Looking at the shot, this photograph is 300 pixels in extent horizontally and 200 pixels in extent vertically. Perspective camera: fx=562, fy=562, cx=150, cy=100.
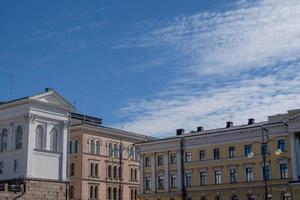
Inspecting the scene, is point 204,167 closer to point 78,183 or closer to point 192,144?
point 192,144

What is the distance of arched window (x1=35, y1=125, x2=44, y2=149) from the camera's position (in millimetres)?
64125

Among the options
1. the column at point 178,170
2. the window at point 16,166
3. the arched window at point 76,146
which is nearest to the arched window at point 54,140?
the window at point 16,166

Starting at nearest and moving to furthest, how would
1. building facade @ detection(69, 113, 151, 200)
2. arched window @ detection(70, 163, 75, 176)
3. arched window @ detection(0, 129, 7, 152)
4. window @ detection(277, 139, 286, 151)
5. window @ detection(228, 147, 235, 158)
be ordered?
arched window @ detection(0, 129, 7, 152) < window @ detection(277, 139, 286, 151) < window @ detection(228, 147, 235, 158) < building facade @ detection(69, 113, 151, 200) < arched window @ detection(70, 163, 75, 176)

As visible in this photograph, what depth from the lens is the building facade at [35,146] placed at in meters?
62.1

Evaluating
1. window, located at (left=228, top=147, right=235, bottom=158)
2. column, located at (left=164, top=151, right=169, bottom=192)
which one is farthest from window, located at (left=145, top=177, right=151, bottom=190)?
window, located at (left=228, top=147, right=235, bottom=158)

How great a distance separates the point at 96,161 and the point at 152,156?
1015 cm

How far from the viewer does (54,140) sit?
2621 inches

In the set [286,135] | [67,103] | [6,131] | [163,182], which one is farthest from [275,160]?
[6,131]

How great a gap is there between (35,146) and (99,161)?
1107 inches

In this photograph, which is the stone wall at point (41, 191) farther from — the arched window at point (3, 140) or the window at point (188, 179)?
the window at point (188, 179)

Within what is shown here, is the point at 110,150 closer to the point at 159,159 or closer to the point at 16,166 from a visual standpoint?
the point at 159,159

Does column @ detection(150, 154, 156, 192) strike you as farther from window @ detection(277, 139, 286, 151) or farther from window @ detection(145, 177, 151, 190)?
window @ detection(277, 139, 286, 151)

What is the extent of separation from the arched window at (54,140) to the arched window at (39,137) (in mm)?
1540

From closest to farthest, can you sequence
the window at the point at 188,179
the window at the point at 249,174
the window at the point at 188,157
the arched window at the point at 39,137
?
1. the arched window at the point at 39,137
2. the window at the point at 249,174
3. the window at the point at 188,179
4. the window at the point at 188,157
